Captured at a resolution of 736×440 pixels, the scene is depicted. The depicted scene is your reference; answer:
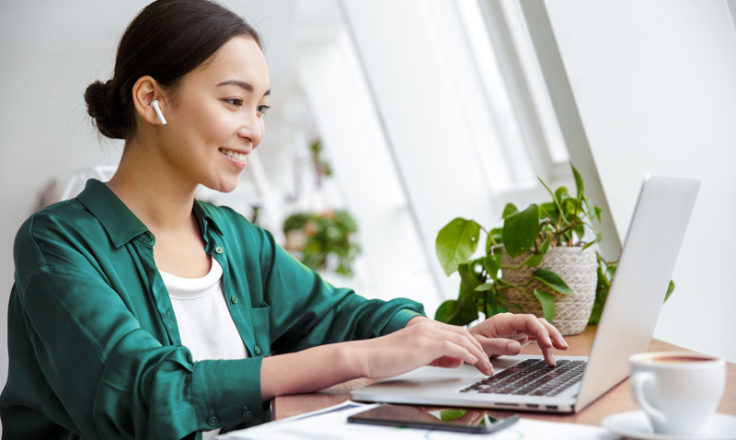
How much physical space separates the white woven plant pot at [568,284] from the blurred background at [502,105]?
0.37m

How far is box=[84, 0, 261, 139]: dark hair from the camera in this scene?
1.26 metres

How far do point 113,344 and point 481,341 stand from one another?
0.52 meters

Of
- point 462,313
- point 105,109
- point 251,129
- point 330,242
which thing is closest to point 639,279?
point 251,129

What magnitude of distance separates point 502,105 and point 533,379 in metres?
2.52

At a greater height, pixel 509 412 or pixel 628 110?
pixel 628 110

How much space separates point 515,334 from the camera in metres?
1.16

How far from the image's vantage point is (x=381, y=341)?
3.09 ft

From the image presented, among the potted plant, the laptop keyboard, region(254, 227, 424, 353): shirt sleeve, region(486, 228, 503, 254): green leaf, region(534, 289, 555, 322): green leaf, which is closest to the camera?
the laptop keyboard

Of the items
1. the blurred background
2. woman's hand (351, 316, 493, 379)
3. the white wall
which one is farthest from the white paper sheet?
the white wall

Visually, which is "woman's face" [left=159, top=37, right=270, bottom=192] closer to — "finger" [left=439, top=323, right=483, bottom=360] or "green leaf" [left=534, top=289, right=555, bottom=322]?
"finger" [left=439, top=323, right=483, bottom=360]

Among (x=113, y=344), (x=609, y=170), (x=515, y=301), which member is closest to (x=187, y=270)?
(x=113, y=344)

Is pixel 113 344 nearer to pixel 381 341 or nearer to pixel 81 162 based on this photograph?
pixel 381 341

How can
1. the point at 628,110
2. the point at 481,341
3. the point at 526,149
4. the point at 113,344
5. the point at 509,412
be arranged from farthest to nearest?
the point at 526,149 < the point at 628,110 < the point at 481,341 < the point at 113,344 < the point at 509,412

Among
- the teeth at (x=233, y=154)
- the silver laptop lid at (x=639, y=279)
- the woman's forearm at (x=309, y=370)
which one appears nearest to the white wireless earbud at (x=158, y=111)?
the teeth at (x=233, y=154)
